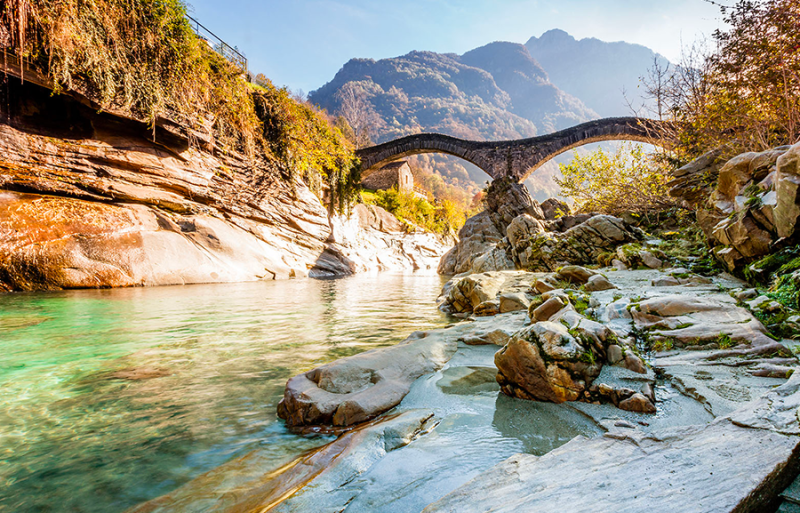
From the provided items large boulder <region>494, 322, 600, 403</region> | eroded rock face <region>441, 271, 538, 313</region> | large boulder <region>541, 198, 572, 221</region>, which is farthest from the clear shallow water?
large boulder <region>541, 198, 572, 221</region>

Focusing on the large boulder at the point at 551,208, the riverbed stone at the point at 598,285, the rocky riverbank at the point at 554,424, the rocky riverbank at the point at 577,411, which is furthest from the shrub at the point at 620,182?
the rocky riverbank at the point at 554,424

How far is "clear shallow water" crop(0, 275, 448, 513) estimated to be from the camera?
69.0 inches

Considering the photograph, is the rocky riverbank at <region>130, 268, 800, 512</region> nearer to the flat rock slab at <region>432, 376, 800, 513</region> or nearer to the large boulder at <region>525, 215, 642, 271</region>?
the flat rock slab at <region>432, 376, 800, 513</region>

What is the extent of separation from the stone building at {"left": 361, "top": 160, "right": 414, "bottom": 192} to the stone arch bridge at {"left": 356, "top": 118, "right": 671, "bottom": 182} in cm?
829

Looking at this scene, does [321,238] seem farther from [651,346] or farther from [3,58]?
[651,346]

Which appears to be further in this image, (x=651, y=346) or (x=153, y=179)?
(x=153, y=179)

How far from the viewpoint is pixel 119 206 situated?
9.59 meters

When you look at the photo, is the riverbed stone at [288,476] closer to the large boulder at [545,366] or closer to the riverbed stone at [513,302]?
the large boulder at [545,366]

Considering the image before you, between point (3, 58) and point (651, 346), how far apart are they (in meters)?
13.5

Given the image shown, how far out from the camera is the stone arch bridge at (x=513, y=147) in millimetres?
19844

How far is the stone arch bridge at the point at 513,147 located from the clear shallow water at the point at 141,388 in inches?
730

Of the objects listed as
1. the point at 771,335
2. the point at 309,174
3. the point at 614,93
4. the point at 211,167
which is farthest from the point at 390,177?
the point at 614,93

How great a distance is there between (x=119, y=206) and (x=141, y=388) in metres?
9.37

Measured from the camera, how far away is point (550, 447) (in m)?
1.71
